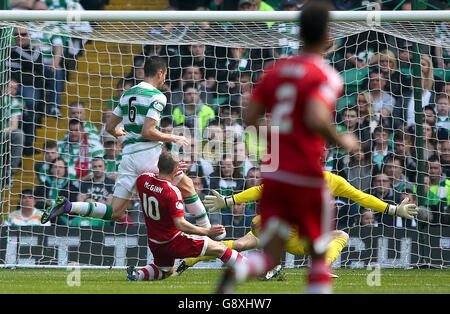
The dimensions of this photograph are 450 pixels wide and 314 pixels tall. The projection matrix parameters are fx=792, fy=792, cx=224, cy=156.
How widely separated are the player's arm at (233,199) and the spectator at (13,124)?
262 centimetres

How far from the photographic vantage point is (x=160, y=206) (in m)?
6.93

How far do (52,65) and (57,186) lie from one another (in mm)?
1548

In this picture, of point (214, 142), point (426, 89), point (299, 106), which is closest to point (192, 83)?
point (214, 142)

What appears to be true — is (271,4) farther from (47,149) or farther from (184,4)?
(47,149)

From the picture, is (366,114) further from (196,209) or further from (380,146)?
(196,209)

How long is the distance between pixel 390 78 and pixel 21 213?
484 centimetres

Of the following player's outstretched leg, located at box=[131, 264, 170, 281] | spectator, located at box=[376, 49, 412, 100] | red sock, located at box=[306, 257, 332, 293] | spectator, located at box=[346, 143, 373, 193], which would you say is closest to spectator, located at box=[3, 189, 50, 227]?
player's outstretched leg, located at box=[131, 264, 170, 281]

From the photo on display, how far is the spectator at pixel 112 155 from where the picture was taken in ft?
32.6

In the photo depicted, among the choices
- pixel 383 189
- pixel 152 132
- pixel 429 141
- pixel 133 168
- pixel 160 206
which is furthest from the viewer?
pixel 429 141

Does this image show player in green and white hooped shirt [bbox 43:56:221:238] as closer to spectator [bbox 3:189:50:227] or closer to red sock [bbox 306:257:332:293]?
spectator [bbox 3:189:50:227]

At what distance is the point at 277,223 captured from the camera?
425cm

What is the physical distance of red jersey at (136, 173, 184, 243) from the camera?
689 cm

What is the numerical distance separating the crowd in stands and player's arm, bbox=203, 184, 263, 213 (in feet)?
4.84
